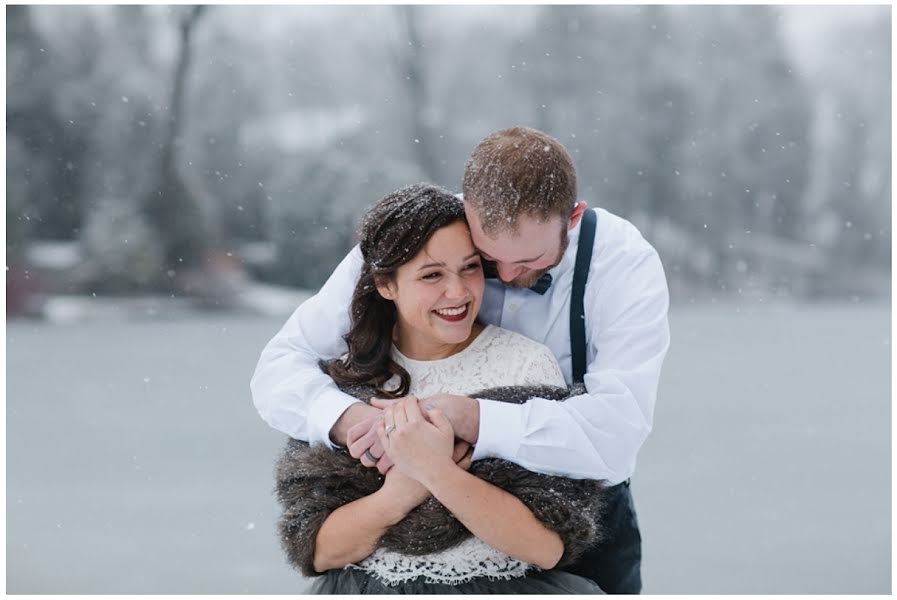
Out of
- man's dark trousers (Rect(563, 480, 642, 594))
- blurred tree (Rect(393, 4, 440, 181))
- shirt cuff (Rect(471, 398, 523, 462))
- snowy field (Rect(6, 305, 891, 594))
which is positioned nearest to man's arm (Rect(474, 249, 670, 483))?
shirt cuff (Rect(471, 398, 523, 462))

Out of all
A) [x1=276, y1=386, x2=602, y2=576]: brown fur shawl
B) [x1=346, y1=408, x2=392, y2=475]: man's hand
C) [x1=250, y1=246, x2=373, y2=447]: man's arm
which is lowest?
[x1=276, y1=386, x2=602, y2=576]: brown fur shawl

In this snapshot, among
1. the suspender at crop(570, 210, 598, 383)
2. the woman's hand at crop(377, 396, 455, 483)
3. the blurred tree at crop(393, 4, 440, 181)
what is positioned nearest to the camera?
the woman's hand at crop(377, 396, 455, 483)

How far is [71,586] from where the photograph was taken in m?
3.92

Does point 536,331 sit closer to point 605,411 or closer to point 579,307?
point 579,307

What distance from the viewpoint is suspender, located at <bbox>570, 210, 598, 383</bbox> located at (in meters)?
1.73

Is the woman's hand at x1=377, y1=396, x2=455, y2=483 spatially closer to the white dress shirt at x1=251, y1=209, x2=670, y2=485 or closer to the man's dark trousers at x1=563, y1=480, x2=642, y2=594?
the white dress shirt at x1=251, y1=209, x2=670, y2=485

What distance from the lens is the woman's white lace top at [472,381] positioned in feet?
5.30

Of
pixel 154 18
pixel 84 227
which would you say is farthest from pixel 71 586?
pixel 154 18

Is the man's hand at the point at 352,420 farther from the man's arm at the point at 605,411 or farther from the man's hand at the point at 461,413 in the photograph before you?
the man's arm at the point at 605,411

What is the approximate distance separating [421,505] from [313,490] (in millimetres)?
185

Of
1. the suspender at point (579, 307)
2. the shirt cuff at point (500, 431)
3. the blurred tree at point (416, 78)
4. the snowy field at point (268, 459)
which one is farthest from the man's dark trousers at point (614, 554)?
the blurred tree at point (416, 78)

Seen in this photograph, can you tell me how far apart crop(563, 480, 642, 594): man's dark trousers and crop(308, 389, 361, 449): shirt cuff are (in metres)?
0.51

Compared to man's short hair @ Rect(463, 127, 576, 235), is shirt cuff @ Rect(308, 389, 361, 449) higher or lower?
lower

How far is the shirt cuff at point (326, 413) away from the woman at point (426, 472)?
0.03 metres
